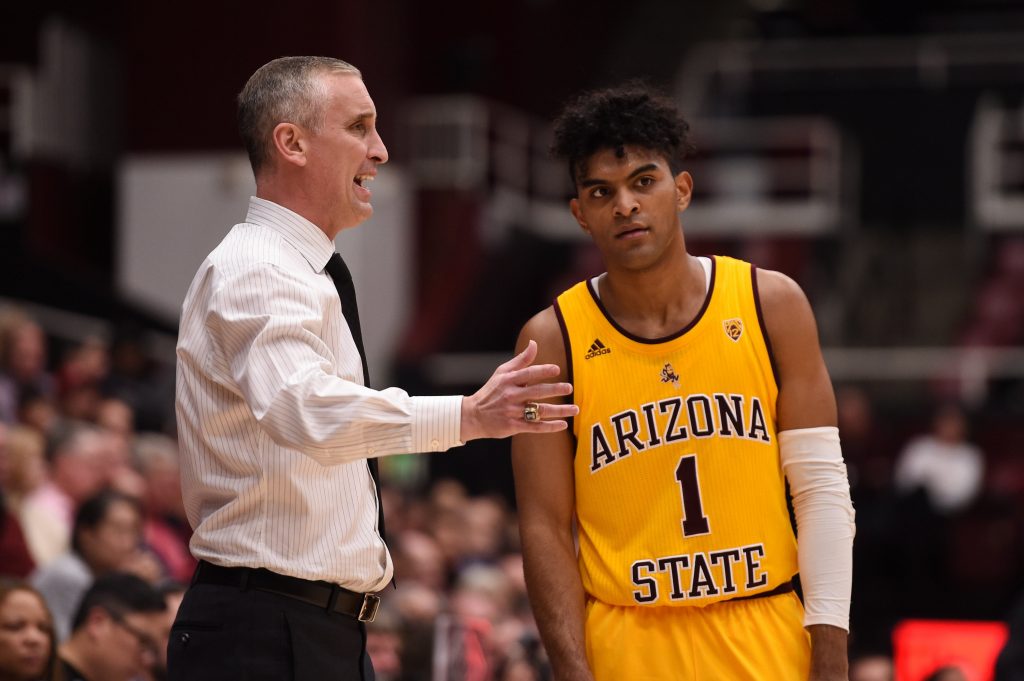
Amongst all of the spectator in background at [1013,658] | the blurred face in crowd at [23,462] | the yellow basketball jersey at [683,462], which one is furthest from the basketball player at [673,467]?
the blurred face in crowd at [23,462]

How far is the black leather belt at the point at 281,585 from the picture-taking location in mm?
3854

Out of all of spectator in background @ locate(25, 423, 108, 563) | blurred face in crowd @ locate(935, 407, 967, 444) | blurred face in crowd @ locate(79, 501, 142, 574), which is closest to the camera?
blurred face in crowd @ locate(79, 501, 142, 574)

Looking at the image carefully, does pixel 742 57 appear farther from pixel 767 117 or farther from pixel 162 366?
pixel 162 366

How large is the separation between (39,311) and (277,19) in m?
3.45

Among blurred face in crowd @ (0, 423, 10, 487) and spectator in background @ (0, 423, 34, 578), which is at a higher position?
blurred face in crowd @ (0, 423, 10, 487)

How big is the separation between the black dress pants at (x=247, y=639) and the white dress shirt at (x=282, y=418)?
8 cm

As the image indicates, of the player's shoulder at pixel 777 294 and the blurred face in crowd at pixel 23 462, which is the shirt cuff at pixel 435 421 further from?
the blurred face in crowd at pixel 23 462

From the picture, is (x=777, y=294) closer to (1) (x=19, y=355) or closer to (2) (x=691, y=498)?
(2) (x=691, y=498)

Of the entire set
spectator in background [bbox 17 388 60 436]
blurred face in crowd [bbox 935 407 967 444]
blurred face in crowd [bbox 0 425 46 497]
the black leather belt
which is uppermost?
blurred face in crowd [bbox 935 407 967 444]

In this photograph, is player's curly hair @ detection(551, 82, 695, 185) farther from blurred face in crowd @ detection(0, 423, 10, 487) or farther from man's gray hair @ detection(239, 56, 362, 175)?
blurred face in crowd @ detection(0, 423, 10, 487)

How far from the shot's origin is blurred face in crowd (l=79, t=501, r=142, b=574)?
752 cm

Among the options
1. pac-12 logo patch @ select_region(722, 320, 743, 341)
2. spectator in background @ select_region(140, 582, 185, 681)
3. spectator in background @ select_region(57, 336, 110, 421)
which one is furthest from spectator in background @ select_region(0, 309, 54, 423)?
pac-12 logo patch @ select_region(722, 320, 743, 341)

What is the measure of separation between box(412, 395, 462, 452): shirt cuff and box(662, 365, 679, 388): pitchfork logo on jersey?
2.68 ft

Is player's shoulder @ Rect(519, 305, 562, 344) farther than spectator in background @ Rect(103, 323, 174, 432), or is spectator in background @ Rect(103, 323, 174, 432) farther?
spectator in background @ Rect(103, 323, 174, 432)
